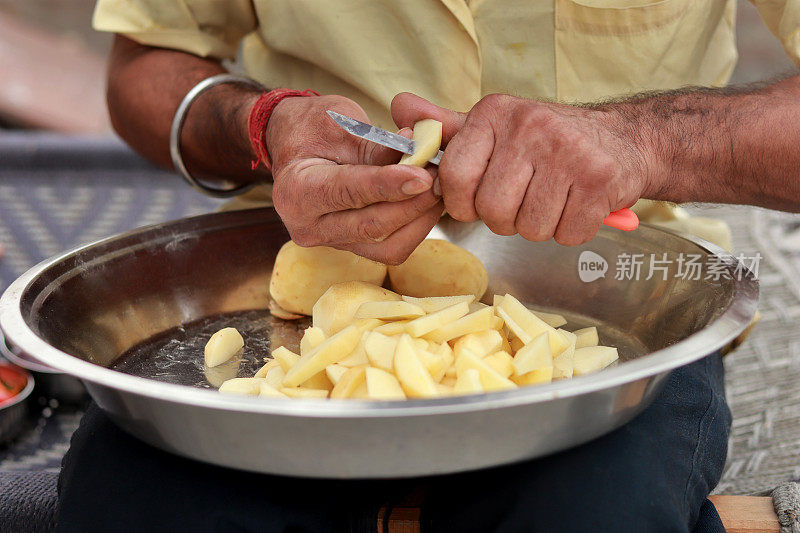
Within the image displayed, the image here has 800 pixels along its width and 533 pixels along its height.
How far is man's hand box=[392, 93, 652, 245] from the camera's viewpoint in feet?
2.64

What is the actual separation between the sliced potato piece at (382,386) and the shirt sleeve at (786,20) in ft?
2.83

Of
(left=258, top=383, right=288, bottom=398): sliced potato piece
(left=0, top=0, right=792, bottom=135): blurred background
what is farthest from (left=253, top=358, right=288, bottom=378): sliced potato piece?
(left=0, top=0, right=792, bottom=135): blurred background

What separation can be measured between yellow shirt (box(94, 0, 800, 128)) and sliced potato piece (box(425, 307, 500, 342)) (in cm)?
49

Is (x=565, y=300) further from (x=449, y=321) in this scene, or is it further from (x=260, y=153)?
(x=260, y=153)

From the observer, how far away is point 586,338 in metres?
0.93

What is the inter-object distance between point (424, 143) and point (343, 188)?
0.10 metres

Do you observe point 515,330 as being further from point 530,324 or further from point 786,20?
point 786,20

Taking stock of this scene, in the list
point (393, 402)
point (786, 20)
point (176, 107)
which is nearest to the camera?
point (393, 402)

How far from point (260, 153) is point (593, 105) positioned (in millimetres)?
460

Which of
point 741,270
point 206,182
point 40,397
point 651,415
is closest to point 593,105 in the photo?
point 741,270

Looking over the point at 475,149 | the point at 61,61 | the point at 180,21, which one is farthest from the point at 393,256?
the point at 61,61

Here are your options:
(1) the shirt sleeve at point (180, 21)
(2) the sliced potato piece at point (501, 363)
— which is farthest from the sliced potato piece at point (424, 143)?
(1) the shirt sleeve at point (180, 21)

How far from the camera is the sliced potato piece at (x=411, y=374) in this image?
0.68m

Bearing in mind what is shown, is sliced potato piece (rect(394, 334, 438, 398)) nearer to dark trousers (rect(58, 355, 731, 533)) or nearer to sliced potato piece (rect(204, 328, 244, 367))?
dark trousers (rect(58, 355, 731, 533))
